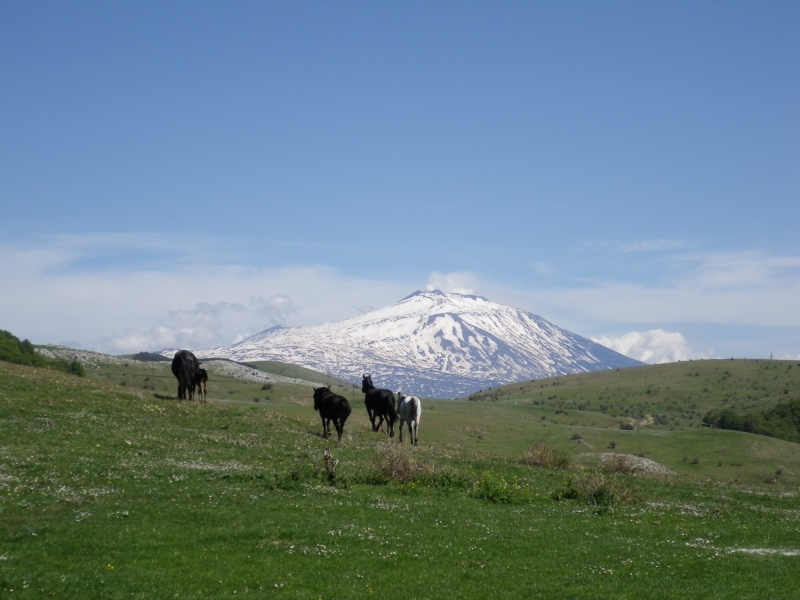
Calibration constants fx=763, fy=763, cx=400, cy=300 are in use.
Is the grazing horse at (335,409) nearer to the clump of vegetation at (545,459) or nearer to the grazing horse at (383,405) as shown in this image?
the grazing horse at (383,405)

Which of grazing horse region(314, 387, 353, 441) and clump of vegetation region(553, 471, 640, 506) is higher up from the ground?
grazing horse region(314, 387, 353, 441)

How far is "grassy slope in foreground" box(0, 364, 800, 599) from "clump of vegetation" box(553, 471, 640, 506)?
74 centimetres

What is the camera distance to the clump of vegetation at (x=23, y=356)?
76.2 meters

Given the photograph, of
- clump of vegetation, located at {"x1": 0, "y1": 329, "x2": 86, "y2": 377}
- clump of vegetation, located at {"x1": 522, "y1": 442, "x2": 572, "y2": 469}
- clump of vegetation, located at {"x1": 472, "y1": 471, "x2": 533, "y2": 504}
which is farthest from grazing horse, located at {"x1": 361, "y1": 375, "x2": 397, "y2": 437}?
clump of vegetation, located at {"x1": 0, "y1": 329, "x2": 86, "y2": 377}

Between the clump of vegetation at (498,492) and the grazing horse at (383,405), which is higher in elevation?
the grazing horse at (383,405)

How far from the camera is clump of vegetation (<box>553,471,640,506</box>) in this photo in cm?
2633

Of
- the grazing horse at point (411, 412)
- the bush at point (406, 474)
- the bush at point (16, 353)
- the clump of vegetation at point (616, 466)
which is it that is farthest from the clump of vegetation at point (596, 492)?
the bush at point (16, 353)

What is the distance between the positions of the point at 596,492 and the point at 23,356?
69.8m

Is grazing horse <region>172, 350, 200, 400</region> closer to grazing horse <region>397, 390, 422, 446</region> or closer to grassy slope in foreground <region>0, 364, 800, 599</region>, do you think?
grassy slope in foreground <region>0, 364, 800, 599</region>

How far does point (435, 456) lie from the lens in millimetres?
34188

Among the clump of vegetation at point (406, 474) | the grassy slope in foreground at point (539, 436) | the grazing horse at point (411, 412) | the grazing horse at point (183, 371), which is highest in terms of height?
the grazing horse at point (183, 371)

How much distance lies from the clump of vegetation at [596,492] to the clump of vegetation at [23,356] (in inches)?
2312

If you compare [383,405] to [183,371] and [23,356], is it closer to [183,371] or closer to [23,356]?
[183,371]

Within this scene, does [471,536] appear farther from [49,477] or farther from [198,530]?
[49,477]
